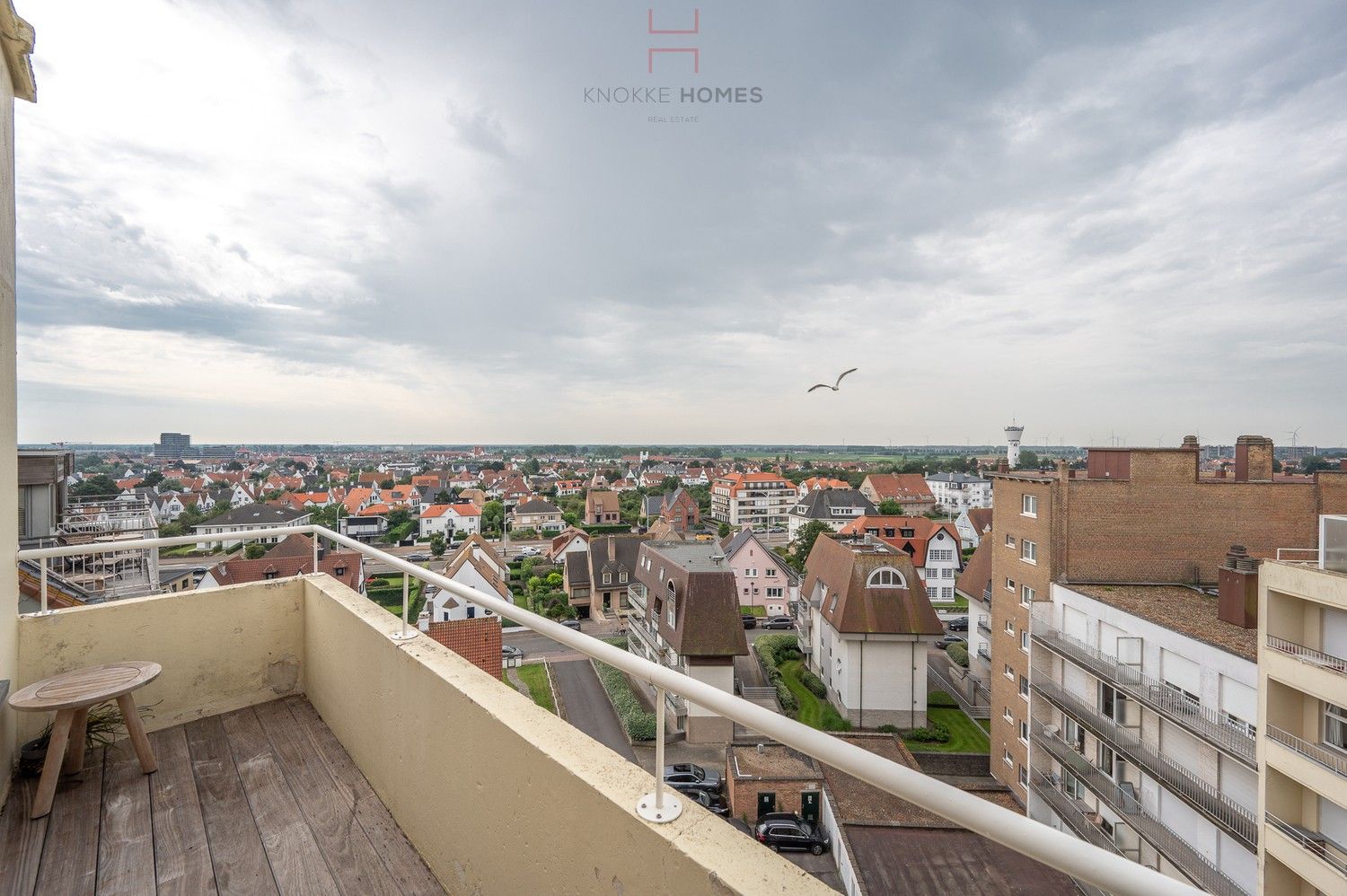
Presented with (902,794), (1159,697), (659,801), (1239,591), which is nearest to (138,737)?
(659,801)

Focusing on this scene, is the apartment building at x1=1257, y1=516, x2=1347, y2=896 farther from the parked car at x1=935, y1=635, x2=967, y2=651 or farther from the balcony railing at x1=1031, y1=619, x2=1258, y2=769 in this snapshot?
the parked car at x1=935, y1=635, x2=967, y2=651

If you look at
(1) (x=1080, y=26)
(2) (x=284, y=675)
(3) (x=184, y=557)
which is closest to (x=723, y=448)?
(3) (x=184, y=557)

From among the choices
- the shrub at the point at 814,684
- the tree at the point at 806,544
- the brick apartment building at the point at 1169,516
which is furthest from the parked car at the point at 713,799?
the tree at the point at 806,544

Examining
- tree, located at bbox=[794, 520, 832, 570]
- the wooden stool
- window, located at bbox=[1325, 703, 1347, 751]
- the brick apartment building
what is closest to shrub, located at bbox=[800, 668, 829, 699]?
the brick apartment building

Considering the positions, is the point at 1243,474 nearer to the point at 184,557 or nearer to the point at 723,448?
the point at 184,557

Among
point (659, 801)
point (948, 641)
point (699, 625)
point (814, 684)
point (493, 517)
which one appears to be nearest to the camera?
point (659, 801)

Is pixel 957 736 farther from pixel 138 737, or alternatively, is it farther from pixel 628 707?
pixel 138 737
